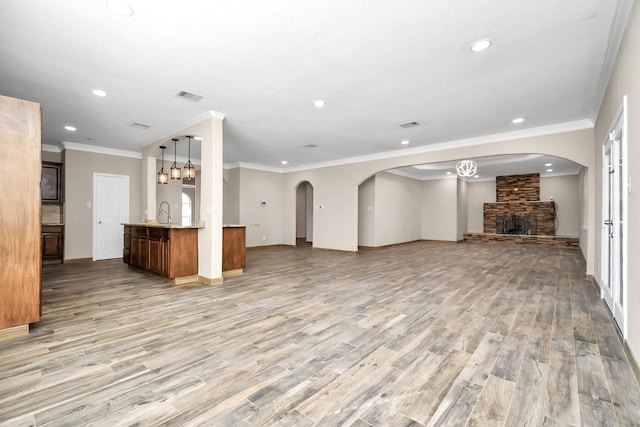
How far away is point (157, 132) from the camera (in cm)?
621

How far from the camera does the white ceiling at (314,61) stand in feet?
8.27

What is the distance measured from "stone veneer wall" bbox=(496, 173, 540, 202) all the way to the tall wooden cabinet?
1494 centimetres

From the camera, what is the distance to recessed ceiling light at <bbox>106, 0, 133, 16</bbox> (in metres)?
2.39

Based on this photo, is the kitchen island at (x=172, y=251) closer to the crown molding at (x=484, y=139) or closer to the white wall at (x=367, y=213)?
the crown molding at (x=484, y=139)

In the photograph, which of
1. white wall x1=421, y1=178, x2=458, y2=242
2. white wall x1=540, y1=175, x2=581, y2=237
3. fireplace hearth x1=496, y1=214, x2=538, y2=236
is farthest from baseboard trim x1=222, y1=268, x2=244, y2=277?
white wall x1=540, y1=175, x2=581, y2=237

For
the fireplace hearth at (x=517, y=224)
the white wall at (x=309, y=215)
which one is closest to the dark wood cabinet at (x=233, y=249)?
the white wall at (x=309, y=215)

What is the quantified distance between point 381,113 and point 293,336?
386 cm

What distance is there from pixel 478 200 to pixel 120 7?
48.9 feet

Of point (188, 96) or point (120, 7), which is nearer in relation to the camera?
point (120, 7)

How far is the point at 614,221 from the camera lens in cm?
350

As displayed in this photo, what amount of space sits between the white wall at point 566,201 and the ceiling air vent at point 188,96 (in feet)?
46.0

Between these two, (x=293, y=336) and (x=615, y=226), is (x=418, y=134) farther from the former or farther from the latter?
(x=293, y=336)

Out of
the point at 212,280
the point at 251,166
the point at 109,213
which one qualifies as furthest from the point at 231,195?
the point at 212,280

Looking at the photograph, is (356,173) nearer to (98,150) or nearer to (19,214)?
(98,150)
